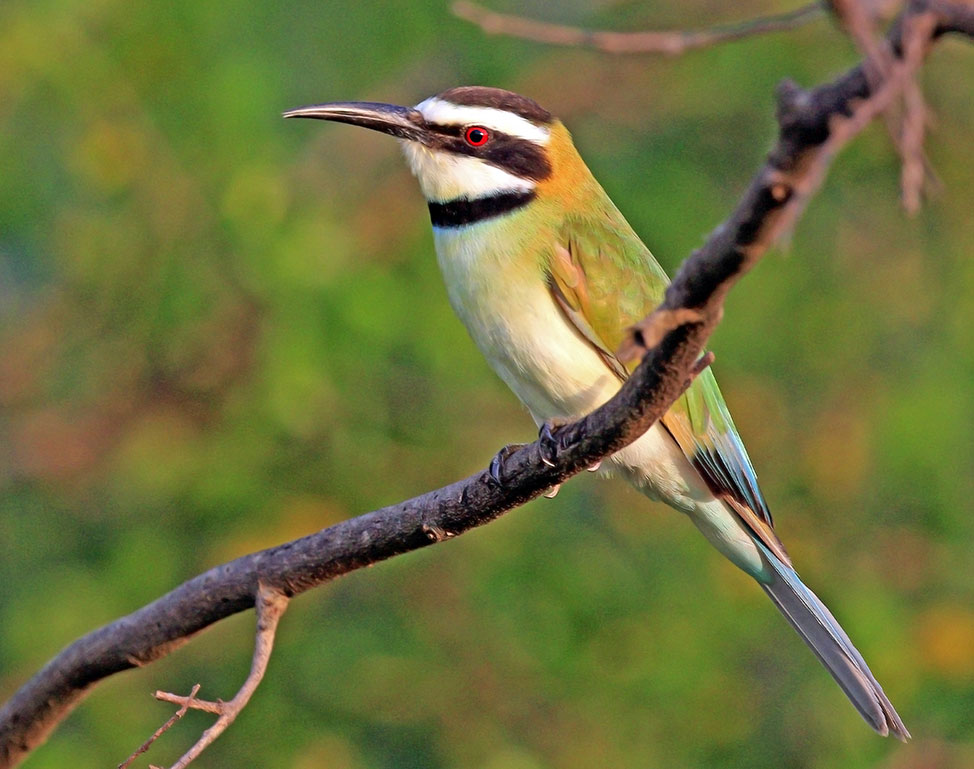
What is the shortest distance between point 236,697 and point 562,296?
37.4 inches

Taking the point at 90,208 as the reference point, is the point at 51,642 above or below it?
below

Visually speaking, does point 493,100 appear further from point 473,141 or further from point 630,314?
point 630,314

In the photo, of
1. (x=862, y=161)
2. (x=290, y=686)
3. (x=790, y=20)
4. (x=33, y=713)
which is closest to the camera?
(x=790, y=20)

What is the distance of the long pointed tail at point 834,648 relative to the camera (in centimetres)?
253

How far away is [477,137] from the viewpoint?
2625mm

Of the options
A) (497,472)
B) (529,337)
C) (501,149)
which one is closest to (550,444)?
(497,472)

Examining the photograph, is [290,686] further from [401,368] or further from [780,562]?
[780,562]

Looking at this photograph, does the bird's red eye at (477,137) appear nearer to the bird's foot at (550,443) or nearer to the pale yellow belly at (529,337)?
the pale yellow belly at (529,337)

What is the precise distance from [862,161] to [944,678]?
5.54ft

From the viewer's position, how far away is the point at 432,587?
12.3 feet

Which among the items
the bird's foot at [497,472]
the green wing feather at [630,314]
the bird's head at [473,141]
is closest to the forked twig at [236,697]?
the bird's foot at [497,472]

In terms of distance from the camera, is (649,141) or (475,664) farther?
(649,141)

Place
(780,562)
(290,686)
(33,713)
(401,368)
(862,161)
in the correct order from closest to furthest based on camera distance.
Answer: (33,713) < (780,562) < (290,686) < (401,368) < (862,161)

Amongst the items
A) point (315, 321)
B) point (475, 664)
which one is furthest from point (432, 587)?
point (315, 321)
